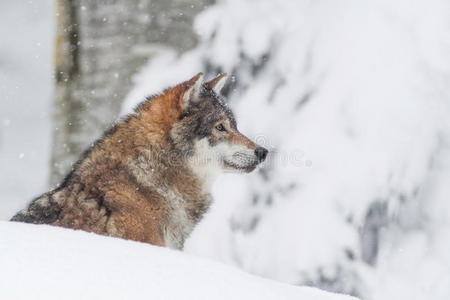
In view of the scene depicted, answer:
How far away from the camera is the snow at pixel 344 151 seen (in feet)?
14.3

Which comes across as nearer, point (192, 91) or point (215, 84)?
point (192, 91)

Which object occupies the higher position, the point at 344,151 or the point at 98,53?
the point at 98,53

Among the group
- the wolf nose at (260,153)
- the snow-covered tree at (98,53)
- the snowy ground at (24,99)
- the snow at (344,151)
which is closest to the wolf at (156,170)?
the wolf nose at (260,153)

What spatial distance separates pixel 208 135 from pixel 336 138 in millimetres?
1233

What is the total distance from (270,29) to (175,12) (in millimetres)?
1431

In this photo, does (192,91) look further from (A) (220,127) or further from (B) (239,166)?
(B) (239,166)

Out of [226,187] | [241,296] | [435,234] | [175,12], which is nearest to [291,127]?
[226,187]

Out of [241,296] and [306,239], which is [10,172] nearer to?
[306,239]

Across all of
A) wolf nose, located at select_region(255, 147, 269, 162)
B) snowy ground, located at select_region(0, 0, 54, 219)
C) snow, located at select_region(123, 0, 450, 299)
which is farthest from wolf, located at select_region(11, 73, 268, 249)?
snowy ground, located at select_region(0, 0, 54, 219)

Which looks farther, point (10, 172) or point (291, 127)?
point (10, 172)

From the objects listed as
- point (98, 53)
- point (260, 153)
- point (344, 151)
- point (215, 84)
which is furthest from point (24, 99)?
point (260, 153)

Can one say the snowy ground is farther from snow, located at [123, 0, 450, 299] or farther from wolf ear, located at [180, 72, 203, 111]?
wolf ear, located at [180, 72, 203, 111]

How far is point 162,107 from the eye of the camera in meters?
3.88

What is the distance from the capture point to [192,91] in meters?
3.85
